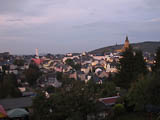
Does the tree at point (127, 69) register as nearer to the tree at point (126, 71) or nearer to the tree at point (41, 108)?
the tree at point (126, 71)

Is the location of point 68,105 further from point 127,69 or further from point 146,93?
point 127,69

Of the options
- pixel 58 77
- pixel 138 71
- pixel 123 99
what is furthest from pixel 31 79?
pixel 123 99

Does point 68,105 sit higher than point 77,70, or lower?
higher

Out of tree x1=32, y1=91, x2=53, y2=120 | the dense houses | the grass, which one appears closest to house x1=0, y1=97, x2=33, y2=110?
tree x1=32, y1=91, x2=53, y2=120

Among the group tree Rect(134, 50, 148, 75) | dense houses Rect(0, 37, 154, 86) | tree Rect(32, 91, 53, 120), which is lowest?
dense houses Rect(0, 37, 154, 86)

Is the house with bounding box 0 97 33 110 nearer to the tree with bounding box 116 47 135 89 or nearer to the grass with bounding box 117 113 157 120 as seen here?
the grass with bounding box 117 113 157 120

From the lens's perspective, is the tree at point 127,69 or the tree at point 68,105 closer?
the tree at point 68,105

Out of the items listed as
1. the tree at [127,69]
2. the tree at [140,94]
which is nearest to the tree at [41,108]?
the tree at [140,94]

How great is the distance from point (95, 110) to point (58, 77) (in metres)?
26.9

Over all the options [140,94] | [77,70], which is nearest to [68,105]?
[140,94]

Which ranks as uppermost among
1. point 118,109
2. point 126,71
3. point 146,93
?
point 126,71

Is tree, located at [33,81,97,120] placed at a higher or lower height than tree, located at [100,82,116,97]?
higher

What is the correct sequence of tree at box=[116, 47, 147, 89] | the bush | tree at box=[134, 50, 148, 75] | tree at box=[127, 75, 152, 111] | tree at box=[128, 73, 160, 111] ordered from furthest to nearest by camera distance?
tree at box=[134, 50, 148, 75]
tree at box=[116, 47, 147, 89]
the bush
tree at box=[127, 75, 152, 111]
tree at box=[128, 73, 160, 111]

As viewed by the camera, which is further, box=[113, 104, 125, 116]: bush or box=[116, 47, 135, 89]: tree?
box=[116, 47, 135, 89]: tree
